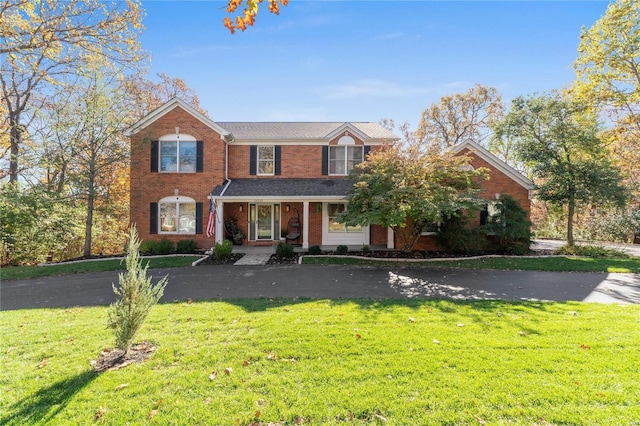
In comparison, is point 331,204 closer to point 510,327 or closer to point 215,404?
point 510,327

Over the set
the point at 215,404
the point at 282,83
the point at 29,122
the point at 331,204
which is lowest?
the point at 215,404

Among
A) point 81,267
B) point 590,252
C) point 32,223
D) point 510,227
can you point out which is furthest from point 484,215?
point 32,223

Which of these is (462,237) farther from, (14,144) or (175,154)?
(14,144)

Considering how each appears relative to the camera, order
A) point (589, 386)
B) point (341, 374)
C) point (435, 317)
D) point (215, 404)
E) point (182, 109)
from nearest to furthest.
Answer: point (215, 404)
point (589, 386)
point (341, 374)
point (435, 317)
point (182, 109)

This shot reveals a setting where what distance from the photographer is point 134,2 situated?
7820mm

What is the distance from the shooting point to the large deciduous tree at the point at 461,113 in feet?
88.7

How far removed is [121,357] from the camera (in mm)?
4199

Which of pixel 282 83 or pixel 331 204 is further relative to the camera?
pixel 331 204

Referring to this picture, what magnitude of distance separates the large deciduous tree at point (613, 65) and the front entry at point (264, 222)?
752 inches

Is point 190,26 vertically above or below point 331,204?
above

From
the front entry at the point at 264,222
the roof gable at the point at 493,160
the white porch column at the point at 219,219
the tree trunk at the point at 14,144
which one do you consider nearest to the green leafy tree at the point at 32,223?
the tree trunk at the point at 14,144

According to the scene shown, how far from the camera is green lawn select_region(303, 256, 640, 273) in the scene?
10594mm

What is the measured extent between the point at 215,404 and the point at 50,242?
15544 millimetres

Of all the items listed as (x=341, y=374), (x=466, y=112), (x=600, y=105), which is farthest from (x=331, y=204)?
(x=466, y=112)
